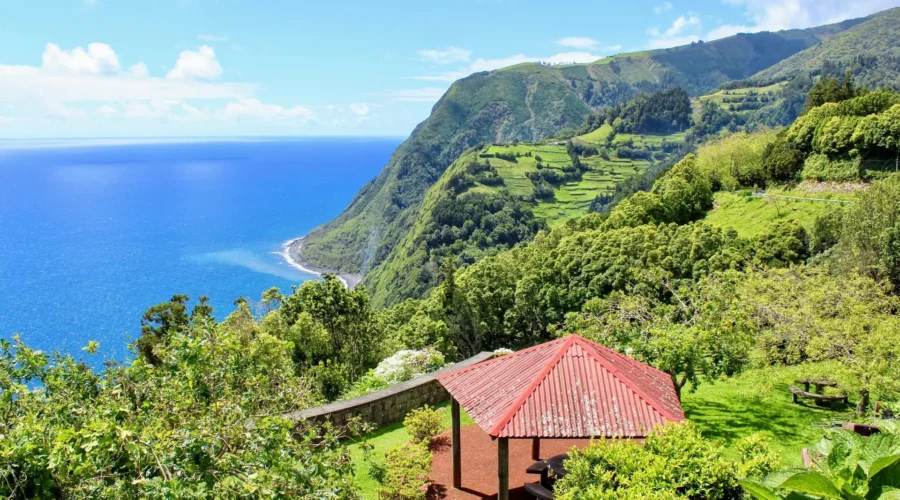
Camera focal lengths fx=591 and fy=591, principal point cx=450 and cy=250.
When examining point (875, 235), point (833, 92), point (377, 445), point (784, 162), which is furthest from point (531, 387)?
point (833, 92)

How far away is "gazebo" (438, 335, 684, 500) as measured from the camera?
31.9 feet

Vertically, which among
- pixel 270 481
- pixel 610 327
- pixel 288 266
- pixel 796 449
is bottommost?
pixel 288 266

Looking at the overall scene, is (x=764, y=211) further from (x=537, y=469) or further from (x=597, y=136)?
(x=597, y=136)

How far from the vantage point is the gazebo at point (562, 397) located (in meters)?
9.73

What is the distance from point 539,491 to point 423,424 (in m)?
4.04

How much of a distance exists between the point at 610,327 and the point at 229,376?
1124cm

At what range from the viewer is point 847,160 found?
48656mm

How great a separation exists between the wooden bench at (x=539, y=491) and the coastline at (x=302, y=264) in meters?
132

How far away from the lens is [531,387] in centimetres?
1038

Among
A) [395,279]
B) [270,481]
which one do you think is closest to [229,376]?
[270,481]

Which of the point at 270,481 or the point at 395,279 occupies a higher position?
the point at 270,481

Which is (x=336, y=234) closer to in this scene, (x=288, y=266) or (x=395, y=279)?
(x=288, y=266)

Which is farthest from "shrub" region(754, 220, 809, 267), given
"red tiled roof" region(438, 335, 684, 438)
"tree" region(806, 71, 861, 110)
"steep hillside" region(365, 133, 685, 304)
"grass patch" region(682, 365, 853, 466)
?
"steep hillside" region(365, 133, 685, 304)

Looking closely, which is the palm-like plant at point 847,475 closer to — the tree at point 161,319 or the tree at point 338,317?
the tree at point 338,317
